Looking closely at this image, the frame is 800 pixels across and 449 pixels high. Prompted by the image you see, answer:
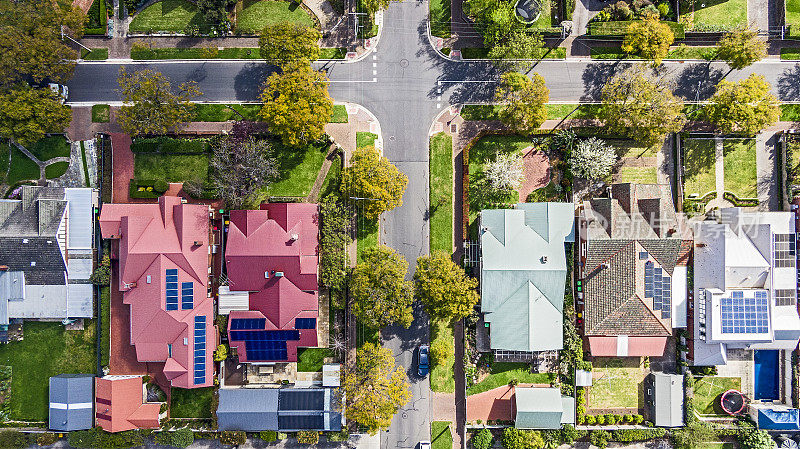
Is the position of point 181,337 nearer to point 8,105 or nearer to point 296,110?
point 296,110

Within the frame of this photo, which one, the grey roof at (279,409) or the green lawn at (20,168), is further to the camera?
the green lawn at (20,168)

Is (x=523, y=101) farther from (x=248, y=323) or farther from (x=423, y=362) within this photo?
(x=248, y=323)

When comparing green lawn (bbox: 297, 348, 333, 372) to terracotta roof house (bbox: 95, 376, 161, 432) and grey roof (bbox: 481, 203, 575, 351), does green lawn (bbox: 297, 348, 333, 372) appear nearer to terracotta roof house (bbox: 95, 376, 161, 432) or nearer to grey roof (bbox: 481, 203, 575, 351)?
terracotta roof house (bbox: 95, 376, 161, 432)

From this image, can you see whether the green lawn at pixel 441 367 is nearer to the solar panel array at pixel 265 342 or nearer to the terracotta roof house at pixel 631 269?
the terracotta roof house at pixel 631 269

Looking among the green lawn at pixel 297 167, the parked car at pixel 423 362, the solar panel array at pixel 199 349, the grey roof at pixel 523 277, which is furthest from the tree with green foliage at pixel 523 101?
the solar panel array at pixel 199 349

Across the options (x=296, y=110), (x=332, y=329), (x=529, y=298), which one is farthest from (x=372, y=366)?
(x=296, y=110)

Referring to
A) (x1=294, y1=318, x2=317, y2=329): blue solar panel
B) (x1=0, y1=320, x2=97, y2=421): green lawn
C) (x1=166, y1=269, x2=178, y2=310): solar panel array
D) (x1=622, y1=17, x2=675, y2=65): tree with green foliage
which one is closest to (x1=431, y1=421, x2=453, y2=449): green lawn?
(x1=294, y1=318, x2=317, y2=329): blue solar panel
